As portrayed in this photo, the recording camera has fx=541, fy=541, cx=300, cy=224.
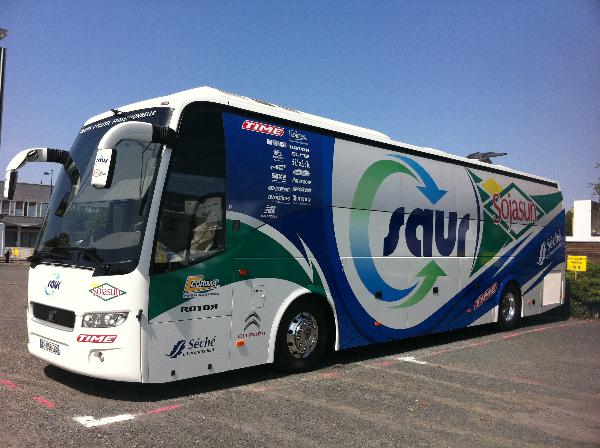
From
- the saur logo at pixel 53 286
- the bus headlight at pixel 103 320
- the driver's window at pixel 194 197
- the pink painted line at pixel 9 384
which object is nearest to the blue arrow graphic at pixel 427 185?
the driver's window at pixel 194 197

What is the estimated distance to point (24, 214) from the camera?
6162cm

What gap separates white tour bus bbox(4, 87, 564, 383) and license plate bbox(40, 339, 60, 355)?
24 mm

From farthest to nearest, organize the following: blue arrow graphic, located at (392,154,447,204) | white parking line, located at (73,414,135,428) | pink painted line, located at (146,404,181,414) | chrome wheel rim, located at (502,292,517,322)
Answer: chrome wheel rim, located at (502,292,517,322) → blue arrow graphic, located at (392,154,447,204) → pink painted line, located at (146,404,181,414) → white parking line, located at (73,414,135,428)

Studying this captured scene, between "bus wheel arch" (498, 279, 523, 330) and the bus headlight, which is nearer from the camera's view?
the bus headlight

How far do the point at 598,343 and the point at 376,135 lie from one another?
6.73m

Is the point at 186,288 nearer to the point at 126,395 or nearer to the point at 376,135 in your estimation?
the point at 126,395

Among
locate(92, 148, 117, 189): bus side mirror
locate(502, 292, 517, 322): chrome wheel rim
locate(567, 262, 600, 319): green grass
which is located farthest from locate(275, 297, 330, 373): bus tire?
locate(567, 262, 600, 319): green grass

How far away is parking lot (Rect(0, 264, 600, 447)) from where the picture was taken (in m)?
4.92

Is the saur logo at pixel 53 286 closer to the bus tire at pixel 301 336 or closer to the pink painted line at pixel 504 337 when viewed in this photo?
the bus tire at pixel 301 336

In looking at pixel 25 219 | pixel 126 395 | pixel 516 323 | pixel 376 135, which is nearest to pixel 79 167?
pixel 126 395

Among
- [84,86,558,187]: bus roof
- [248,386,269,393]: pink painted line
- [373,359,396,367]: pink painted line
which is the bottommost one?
[373,359,396,367]: pink painted line

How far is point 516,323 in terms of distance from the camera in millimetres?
12500

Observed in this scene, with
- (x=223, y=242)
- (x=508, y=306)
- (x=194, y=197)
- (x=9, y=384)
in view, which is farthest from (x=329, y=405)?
(x=508, y=306)

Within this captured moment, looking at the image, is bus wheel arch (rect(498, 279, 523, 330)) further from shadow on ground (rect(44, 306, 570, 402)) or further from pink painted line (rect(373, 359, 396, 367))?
pink painted line (rect(373, 359, 396, 367))
